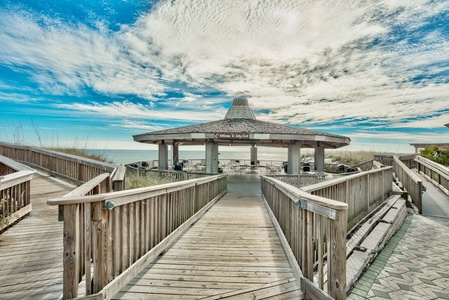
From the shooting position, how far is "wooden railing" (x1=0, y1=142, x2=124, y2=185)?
8670mm

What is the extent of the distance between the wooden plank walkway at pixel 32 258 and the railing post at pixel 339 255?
9.02ft

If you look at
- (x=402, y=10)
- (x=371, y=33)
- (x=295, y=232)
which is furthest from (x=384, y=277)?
(x=371, y=33)

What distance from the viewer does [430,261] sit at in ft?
15.6

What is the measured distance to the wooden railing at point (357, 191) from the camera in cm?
440

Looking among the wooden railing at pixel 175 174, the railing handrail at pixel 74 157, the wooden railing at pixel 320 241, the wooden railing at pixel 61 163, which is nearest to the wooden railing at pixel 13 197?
the wooden railing at pixel 61 163

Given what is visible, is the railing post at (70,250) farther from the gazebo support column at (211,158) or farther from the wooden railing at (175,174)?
the gazebo support column at (211,158)

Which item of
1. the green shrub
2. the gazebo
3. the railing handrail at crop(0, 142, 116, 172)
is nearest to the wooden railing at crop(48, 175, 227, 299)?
the railing handrail at crop(0, 142, 116, 172)

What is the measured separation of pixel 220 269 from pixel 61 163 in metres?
10.2

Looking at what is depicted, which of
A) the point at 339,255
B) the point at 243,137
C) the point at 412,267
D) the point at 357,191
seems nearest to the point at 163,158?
the point at 243,137

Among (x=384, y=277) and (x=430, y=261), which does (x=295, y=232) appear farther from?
(x=430, y=261)

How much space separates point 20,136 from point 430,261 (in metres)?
19.8

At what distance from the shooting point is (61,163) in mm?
10430

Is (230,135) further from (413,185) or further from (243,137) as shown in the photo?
(413,185)

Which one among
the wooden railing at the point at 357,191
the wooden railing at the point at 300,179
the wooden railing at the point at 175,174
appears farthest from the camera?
the wooden railing at the point at 300,179
